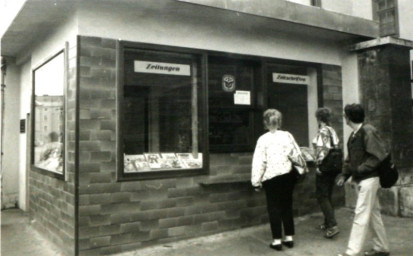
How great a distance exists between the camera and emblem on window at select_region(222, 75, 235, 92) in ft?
19.5

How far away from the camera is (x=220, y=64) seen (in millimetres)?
5902

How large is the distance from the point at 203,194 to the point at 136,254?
125cm

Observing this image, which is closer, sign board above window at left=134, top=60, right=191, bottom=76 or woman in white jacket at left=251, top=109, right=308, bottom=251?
woman in white jacket at left=251, top=109, right=308, bottom=251

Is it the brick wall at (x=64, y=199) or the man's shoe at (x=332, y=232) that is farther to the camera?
the man's shoe at (x=332, y=232)

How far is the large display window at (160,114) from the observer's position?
5.11 m

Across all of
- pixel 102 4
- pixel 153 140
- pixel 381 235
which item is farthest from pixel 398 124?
pixel 102 4

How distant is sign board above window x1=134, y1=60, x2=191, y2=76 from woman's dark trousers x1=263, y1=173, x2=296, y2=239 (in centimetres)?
201

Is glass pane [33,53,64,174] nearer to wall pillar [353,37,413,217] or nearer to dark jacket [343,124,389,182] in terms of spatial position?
dark jacket [343,124,389,182]

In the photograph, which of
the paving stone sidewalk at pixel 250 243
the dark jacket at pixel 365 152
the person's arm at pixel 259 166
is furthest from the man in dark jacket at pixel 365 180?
the person's arm at pixel 259 166

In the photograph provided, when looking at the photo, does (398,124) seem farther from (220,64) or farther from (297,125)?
(220,64)

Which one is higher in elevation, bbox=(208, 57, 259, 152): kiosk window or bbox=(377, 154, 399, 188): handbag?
bbox=(208, 57, 259, 152): kiosk window

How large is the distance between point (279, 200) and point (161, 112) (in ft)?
6.82

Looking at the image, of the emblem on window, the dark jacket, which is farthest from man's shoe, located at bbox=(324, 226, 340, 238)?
the emblem on window

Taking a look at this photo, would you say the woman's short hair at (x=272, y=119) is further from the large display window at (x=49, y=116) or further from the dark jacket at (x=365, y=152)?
the large display window at (x=49, y=116)
